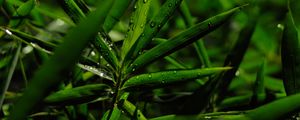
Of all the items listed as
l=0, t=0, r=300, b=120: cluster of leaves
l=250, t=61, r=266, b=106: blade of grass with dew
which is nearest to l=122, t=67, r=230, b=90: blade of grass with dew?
l=0, t=0, r=300, b=120: cluster of leaves

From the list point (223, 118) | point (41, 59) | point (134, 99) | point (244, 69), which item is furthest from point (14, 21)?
point (244, 69)

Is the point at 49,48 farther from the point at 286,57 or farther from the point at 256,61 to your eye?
the point at 256,61

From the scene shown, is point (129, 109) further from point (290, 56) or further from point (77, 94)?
point (290, 56)

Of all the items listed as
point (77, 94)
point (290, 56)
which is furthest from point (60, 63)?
point (290, 56)

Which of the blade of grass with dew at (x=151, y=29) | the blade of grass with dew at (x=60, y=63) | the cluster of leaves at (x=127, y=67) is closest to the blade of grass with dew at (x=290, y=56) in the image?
the cluster of leaves at (x=127, y=67)

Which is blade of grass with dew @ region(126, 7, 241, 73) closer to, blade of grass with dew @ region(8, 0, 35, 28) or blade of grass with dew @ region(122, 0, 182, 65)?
blade of grass with dew @ region(122, 0, 182, 65)
